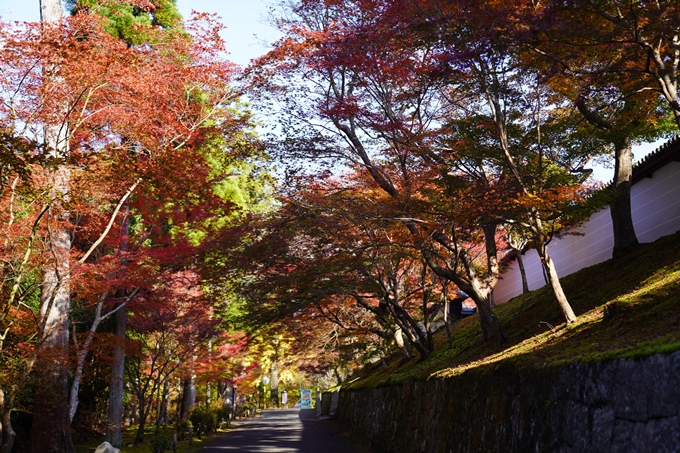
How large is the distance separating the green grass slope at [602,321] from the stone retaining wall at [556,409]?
17 cm

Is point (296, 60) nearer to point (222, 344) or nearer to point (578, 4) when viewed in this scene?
point (578, 4)

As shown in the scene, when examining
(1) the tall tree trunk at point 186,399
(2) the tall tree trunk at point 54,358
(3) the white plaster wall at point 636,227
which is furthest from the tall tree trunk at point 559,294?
(1) the tall tree trunk at point 186,399

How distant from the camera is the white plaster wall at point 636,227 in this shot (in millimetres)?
14406

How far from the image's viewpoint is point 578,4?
295 inches

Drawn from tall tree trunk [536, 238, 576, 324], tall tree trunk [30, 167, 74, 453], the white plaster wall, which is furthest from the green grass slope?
tall tree trunk [30, 167, 74, 453]

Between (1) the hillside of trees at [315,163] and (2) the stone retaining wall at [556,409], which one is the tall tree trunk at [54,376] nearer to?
(1) the hillside of trees at [315,163]

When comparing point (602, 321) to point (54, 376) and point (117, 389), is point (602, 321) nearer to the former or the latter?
point (54, 376)

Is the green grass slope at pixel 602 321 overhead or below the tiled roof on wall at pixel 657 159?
below

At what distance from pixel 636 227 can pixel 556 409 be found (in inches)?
449

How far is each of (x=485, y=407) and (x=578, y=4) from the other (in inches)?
204

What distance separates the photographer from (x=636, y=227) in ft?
52.5

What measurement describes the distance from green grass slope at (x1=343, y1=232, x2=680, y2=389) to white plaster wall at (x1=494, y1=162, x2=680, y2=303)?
1037 millimetres

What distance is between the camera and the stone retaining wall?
457cm

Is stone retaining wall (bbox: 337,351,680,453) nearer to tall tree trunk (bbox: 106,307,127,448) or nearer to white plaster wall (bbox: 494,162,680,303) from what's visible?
white plaster wall (bbox: 494,162,680,303)
